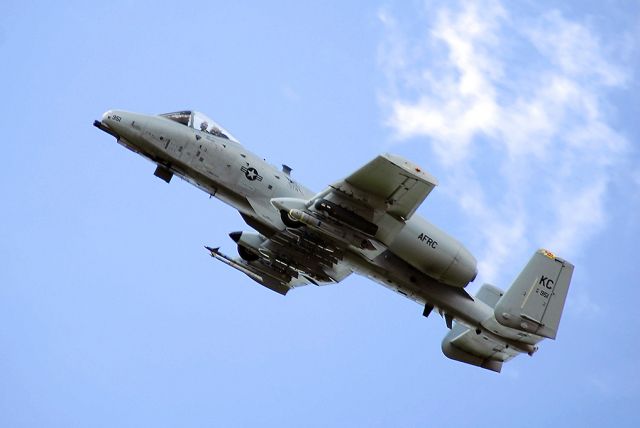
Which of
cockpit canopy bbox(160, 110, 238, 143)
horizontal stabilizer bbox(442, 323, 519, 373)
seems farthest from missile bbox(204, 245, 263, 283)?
horizontal stabilizer bbox(442, 323, 519, 373)

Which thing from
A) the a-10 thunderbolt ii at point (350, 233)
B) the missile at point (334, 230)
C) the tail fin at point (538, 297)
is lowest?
the missile at point (334, 230)

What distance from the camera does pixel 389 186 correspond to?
96.0ft

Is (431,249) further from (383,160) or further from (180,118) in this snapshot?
(180,118)

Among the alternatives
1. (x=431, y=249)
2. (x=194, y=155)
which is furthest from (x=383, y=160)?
(x=194, y=155)

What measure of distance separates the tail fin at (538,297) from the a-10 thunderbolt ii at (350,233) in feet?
0.10

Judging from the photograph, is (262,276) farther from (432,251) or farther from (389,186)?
Result: (389,186)

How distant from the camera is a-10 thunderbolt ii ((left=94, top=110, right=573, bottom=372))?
29875mm

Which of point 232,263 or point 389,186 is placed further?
point 232,263

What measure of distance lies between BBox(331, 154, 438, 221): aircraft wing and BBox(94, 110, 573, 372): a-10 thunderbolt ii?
4 centimetres

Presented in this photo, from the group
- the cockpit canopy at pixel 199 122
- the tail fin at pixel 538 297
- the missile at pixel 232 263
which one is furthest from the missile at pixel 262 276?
the tail fin at pixel 538 297

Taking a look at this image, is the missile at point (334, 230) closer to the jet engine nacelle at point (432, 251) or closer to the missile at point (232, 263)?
the jet engine nacelle at point (432, 251)

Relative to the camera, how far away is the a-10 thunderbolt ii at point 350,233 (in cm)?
2988

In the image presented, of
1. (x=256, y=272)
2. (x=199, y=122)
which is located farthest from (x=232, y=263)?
(x=199, y=122)

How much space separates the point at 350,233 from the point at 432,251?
2.69m
